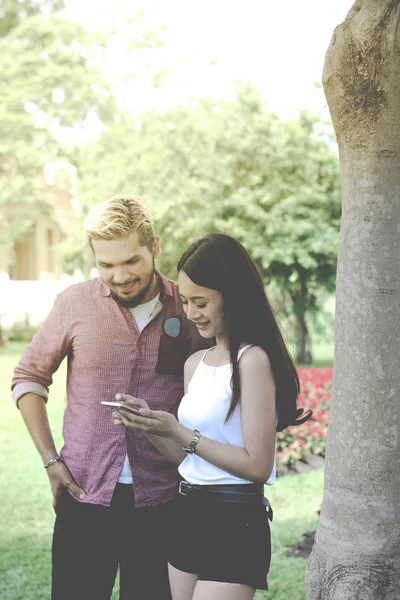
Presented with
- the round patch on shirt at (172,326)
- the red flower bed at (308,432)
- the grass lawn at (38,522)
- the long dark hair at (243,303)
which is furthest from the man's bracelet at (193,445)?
the red flower bed at (308,432)

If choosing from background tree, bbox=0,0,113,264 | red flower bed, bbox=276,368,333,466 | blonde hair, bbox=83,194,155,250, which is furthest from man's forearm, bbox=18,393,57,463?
background tree, bbox=0,0,113,264

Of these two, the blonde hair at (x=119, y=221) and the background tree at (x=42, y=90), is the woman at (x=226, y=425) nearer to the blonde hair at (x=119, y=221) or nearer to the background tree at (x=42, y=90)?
the blonde hair at (x=119, y=221)

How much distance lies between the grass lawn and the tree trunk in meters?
2.50

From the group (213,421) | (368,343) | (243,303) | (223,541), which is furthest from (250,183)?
(223,541)

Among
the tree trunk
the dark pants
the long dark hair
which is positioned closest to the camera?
the long dark hair

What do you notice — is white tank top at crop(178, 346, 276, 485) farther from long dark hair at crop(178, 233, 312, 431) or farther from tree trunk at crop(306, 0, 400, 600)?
tree trunk at crop(306, 0, 400, 600)

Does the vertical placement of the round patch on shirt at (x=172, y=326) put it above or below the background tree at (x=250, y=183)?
below

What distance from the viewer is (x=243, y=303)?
2592mm

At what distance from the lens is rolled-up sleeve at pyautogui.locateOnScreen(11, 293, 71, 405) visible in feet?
10.3

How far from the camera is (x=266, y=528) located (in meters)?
2.53

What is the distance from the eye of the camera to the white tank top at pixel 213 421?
250cm

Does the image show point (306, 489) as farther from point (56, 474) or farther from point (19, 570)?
point (56, 474)

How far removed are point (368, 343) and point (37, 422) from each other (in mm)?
1273

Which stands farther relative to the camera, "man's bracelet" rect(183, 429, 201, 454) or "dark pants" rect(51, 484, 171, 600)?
"dark pants" rect(51, 484, 171, 600)
